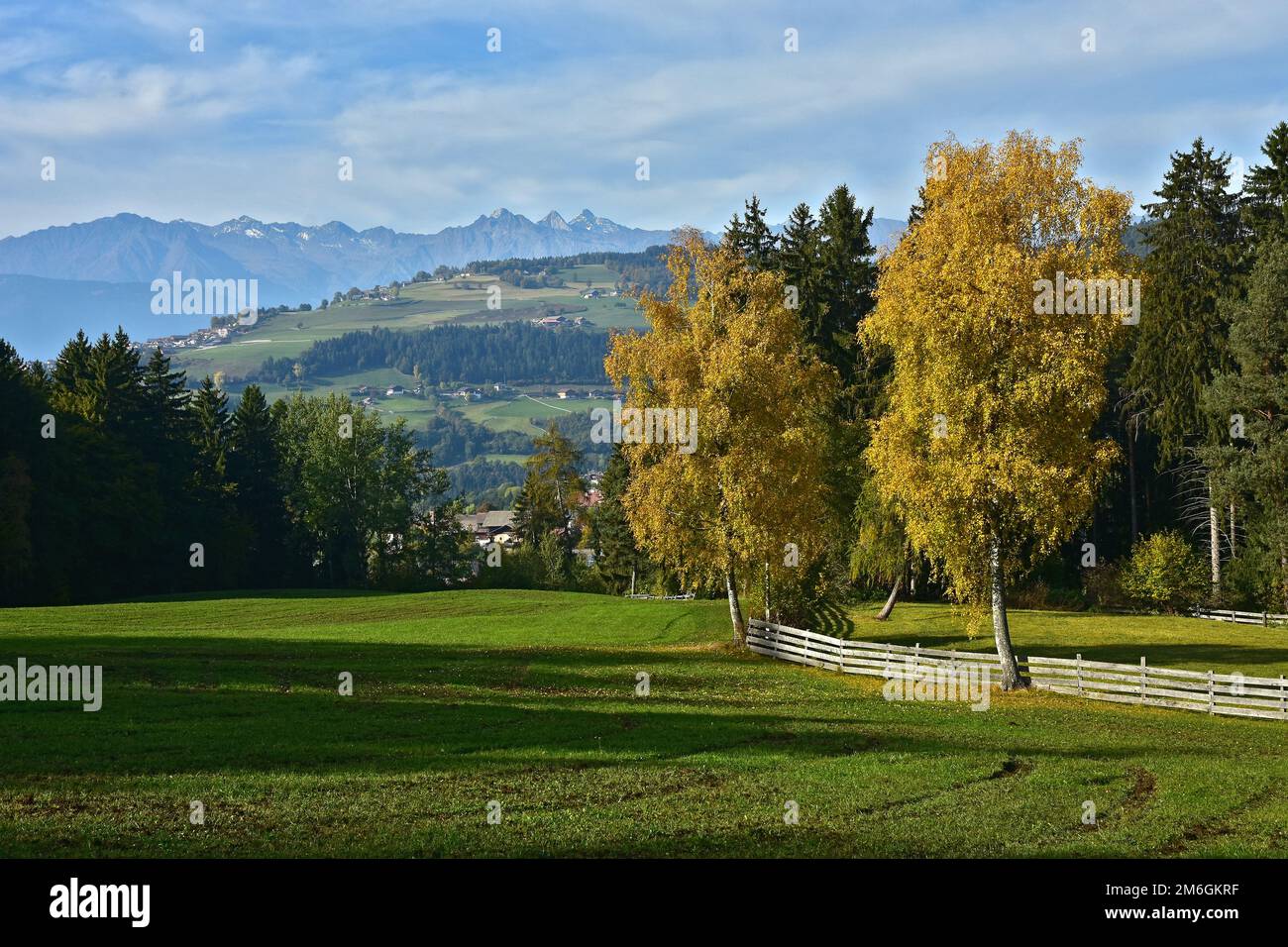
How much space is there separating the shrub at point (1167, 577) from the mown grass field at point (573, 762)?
3333 cm

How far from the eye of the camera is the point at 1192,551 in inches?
2783

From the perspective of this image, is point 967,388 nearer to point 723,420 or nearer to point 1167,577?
point 723,420

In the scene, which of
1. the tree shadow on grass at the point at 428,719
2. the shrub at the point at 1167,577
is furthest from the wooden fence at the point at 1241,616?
the tree shadow on grass at the point at 428,719

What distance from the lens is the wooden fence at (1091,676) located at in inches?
1379

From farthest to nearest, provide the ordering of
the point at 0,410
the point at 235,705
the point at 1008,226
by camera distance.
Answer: the point at 0,410 → the point at 1008,226 → the point at 235,705

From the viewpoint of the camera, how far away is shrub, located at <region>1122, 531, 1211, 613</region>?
65.6m

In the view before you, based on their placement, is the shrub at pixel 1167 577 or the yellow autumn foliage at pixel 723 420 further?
the shrub at pixel 1167 577

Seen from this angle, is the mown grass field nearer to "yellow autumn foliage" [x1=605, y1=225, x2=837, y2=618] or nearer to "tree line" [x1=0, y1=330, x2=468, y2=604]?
"yellow autumn foliage" [x1=605, y1=225, x2=837, y2=618]

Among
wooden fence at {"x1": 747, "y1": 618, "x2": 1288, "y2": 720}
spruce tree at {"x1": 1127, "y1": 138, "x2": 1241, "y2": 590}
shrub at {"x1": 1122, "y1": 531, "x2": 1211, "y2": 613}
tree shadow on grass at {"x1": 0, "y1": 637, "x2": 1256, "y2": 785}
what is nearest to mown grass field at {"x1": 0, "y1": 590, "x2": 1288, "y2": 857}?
tree shadow on grass at {"x1": 0, "y1": 637, "x2": 1256, "y2": 785}

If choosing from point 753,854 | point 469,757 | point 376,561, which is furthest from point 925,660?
point 376,561

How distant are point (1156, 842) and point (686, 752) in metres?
9.55

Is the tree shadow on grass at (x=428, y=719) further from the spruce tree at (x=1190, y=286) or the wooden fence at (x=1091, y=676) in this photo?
the spruce tree at (x=1190, y=286)

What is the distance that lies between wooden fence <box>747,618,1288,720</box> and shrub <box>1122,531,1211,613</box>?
92.6ft
